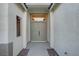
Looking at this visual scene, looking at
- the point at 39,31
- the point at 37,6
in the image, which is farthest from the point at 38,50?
the point at 39,31

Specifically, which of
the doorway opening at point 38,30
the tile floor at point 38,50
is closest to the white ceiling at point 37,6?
the doorway opening at point 38,30

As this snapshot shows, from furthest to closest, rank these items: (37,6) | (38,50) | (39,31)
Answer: (39,31), (37,6), (38,50)

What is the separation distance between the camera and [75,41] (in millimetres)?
3545

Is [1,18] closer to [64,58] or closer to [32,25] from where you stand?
[64,58]

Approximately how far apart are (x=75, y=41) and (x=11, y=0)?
2.48 meters

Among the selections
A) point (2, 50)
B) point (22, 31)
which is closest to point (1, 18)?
point (2, 50)

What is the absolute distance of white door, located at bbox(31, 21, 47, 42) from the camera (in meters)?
12.5

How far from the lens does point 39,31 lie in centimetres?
1262

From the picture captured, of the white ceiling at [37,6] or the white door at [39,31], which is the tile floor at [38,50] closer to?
the white ceiling at [37,6]

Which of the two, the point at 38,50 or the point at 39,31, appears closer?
the point at 38,50

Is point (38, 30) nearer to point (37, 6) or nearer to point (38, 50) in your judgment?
point (37, 6)

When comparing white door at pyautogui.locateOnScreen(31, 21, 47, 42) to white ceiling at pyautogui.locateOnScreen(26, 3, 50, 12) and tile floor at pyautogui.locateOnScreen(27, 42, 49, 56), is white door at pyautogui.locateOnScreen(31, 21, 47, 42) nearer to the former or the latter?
white ceiling at pyautogui.locateOnScreen(26, 3, 50, 12)

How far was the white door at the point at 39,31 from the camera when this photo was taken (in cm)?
1245

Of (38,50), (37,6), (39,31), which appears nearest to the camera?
(38,50)
